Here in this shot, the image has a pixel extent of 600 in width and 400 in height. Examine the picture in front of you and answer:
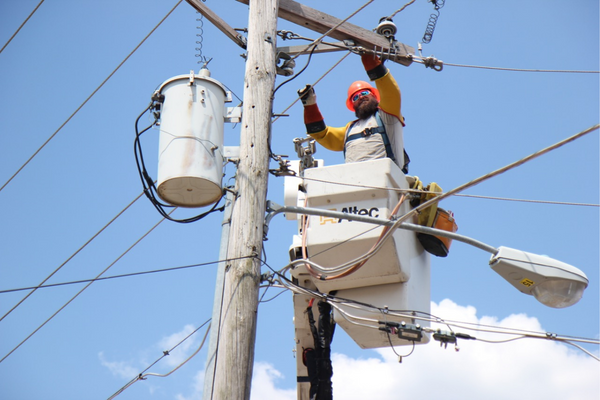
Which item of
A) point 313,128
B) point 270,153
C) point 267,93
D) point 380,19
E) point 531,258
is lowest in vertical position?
point 531,258

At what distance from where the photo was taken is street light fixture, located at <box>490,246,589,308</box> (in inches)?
229

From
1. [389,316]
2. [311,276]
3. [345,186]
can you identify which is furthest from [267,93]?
[389,316]

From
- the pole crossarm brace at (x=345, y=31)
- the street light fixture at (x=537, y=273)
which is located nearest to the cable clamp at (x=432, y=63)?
the pole crossarm brace at (x=345, y=31)

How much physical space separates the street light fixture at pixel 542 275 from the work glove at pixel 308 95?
8.60 ft

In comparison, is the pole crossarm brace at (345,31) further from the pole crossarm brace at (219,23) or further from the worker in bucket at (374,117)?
the pole crossarm brace at (219,23)

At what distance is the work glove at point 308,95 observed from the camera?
767 cm

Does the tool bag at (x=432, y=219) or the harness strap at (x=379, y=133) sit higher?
the harness strap at (x=379, y=133)

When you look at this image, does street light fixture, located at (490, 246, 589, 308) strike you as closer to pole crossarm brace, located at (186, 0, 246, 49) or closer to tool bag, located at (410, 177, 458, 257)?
tool bag, located at (410, 177, 458, 257)

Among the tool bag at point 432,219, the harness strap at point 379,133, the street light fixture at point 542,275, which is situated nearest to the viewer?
the street light fixture at point 542,275

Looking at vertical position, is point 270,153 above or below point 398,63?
below

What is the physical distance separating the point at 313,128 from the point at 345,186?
57.1 inches

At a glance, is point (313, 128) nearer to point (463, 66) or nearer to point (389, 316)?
point (463, 66)

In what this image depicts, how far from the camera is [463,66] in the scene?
783cm

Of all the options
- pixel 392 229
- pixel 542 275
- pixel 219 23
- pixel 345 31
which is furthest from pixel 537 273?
pixel 219 23
